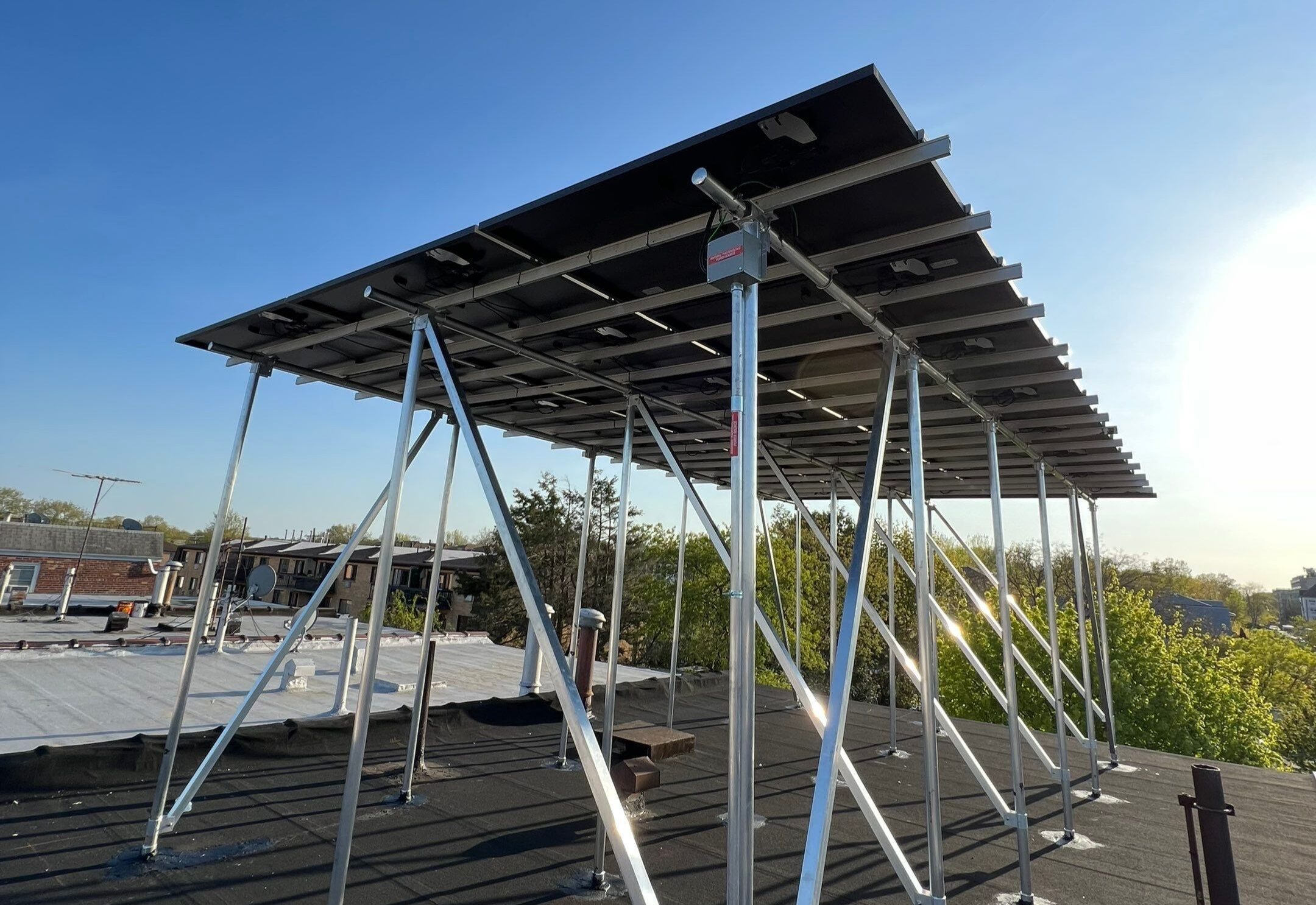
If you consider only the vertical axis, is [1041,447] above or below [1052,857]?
above

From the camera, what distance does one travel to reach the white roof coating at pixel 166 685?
6.07 metres

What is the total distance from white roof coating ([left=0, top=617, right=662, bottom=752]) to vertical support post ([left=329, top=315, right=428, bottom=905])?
3.05 meters

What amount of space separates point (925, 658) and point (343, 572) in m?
40.4

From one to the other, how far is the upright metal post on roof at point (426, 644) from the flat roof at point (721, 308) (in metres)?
0.65

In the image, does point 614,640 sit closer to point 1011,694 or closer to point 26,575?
point 1011,694

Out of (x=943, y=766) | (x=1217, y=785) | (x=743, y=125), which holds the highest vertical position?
(x=743, y=125)

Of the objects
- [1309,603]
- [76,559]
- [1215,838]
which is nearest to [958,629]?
[1215,838]

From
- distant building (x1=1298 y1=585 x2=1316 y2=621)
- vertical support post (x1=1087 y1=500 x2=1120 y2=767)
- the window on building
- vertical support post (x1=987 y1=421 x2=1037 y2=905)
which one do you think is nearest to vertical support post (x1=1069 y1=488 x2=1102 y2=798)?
vertical support post (x1=1087 y1=500 x2=1120 y2=767)

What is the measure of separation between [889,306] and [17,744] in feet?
24.8

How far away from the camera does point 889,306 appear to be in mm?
3414

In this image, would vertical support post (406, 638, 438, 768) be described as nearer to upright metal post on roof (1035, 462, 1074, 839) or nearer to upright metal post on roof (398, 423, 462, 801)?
upright metal post on roof (398, 423, 462, 801)

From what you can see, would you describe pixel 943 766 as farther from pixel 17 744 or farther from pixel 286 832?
pixel 17 744

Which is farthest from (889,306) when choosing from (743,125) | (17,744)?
(17,744)

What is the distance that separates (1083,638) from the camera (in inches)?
264
